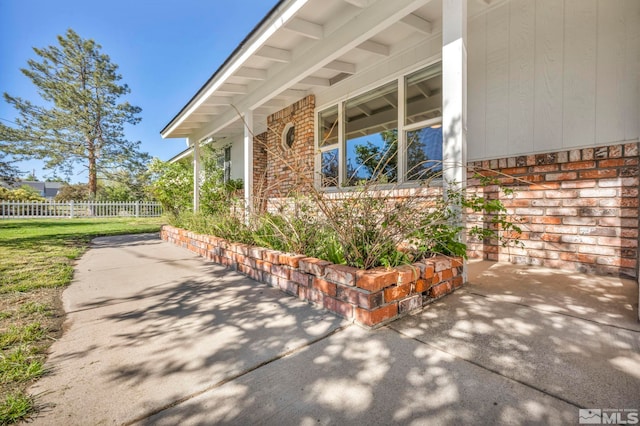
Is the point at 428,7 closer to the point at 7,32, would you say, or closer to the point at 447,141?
the point at 447,141

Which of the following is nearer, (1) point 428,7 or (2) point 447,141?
(2) point 447,141

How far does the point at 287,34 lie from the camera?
4000 mm

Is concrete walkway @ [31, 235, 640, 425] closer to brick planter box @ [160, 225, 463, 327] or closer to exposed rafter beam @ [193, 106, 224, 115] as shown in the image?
brick planter box @ [160, 225, 463, 327]

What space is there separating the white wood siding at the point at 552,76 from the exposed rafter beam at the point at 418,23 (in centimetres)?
57

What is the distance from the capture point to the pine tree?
20.3 meters

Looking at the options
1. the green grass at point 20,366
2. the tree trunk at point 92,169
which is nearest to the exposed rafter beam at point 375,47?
the green grass at point 20,366

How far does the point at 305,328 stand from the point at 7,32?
2866 cm

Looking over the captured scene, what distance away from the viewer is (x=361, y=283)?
203cm

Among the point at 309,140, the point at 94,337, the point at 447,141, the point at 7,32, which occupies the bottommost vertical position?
the point at 94,337

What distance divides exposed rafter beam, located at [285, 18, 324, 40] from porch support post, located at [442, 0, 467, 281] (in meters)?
1.64

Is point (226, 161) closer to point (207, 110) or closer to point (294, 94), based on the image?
point (207, 110)

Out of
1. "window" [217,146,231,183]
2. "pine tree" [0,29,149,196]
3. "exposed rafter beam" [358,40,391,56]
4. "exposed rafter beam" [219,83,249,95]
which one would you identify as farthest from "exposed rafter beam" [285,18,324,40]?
"pine tree" [0,29,149,196]

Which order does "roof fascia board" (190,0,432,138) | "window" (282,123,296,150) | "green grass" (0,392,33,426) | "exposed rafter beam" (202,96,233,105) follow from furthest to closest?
"window" (282,123,296,150), "exposed rafter beam" (202,96,233,105), "roof fascia board" (190,0,432,138), "green grass" (0,392,33,426)


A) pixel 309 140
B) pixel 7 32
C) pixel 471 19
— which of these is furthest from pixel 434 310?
pixel 7 32
